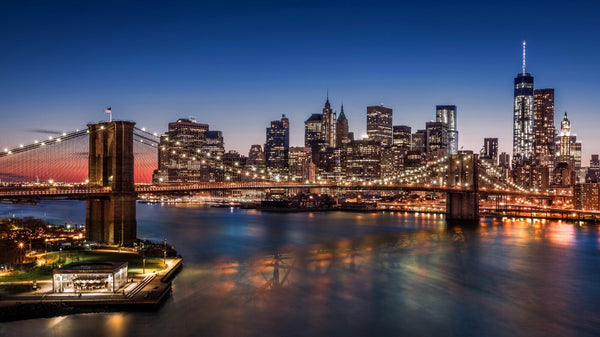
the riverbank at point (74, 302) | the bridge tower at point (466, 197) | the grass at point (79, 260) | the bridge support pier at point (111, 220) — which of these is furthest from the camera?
the bridge tower at point (466, 197)

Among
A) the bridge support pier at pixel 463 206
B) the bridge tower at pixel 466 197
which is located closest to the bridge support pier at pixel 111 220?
the bridge tower at pixel 466 197

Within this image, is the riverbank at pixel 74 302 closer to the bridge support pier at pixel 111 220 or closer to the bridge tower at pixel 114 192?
the bridge support pier at pixel 111 220

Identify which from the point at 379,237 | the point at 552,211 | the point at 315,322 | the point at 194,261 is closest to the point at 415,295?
the point at 315,322

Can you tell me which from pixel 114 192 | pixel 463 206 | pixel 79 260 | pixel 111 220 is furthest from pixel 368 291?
pixel 463 206

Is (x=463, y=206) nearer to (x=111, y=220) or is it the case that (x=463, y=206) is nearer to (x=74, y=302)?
(x=111, y=220)

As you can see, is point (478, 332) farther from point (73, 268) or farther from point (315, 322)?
point (73, 268)
